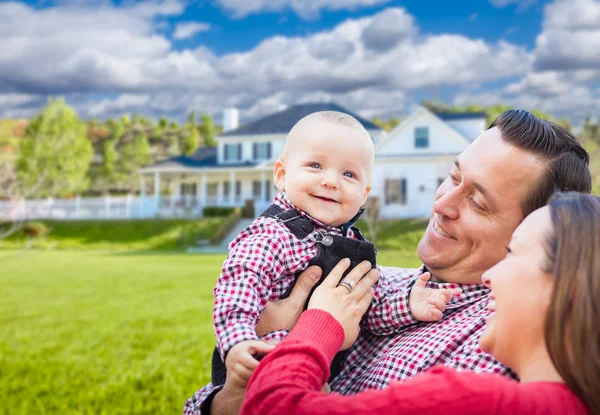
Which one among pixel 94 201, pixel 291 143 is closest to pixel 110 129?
pixel 94 201

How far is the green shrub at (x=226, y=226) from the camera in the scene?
31.5m

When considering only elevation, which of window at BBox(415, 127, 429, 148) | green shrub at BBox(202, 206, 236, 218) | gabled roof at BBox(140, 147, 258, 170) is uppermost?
window at BBox(415, 127, 429, 148)

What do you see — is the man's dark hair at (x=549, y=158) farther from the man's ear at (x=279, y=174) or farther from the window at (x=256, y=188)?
the window at (x=256, y=188)

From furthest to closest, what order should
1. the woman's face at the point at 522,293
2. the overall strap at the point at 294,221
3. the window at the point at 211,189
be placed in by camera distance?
the window at the point at 211,189 < the overall strap at the point at 294,221 < the woman's face at the point at 522,293

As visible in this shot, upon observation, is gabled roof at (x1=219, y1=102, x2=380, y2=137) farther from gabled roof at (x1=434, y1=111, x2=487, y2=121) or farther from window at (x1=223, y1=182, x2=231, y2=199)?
gabled roof at (x1=434, y1=111, x2=487, y2=121)

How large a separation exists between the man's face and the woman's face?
0.74 metres

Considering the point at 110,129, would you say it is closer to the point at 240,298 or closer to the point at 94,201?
the point at 94,201

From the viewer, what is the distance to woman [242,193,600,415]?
1.41 meters

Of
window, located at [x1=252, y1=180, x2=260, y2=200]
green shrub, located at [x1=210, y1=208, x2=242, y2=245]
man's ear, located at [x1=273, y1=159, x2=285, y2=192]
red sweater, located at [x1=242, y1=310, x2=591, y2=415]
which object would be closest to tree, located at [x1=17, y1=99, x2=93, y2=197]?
window, located at [x1=252, y1=180, x2=260, y2=200]

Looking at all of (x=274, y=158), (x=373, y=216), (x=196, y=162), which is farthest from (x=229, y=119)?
(x=373, y=216)

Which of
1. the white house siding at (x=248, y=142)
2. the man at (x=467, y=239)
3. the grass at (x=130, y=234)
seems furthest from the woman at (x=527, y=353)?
the white house siding at (x=248, y=142)

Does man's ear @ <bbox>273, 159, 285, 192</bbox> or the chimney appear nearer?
man's ear @ <bbox>273, 159, 285, 192</bbox>

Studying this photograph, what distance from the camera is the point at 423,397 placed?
142 centimetres

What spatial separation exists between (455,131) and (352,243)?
30.5 meters
